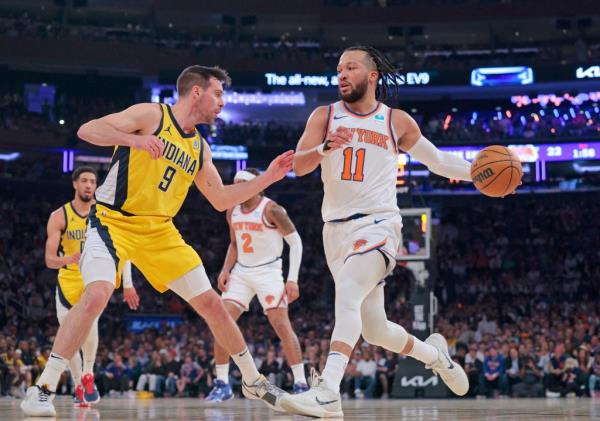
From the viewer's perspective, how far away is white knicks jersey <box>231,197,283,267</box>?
12.1 meters

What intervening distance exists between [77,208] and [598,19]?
117 ft

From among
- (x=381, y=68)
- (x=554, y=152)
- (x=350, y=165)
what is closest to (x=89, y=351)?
(x=350, y=165)

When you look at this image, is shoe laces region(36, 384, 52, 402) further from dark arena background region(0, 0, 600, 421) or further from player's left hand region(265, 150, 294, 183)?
dark arena background region(0, 0, 600, 421)

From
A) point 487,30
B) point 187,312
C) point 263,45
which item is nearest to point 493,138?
point 487,30

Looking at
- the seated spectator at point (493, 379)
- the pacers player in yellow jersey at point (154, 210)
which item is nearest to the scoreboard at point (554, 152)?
the seated spectator at point (493, 379)

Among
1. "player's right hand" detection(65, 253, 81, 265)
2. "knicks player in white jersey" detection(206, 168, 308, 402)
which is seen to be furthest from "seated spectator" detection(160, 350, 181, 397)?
"player's right hand" detection(65, 253, 81, 265)

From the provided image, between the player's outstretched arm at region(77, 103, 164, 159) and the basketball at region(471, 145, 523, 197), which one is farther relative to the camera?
the basketball at region(471, 145, 523, 197)

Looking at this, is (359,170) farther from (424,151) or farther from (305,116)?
(305,116)

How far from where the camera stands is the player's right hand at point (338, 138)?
6371mm

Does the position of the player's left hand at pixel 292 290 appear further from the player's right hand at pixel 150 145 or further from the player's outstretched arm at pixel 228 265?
the player's right hand at pixel 150 145

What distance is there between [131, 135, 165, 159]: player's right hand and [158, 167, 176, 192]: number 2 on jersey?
2.02ft

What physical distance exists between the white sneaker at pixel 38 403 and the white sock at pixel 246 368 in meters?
1.59

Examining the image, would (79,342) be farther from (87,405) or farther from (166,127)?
(87,405)

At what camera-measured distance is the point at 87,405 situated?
1023 cm
